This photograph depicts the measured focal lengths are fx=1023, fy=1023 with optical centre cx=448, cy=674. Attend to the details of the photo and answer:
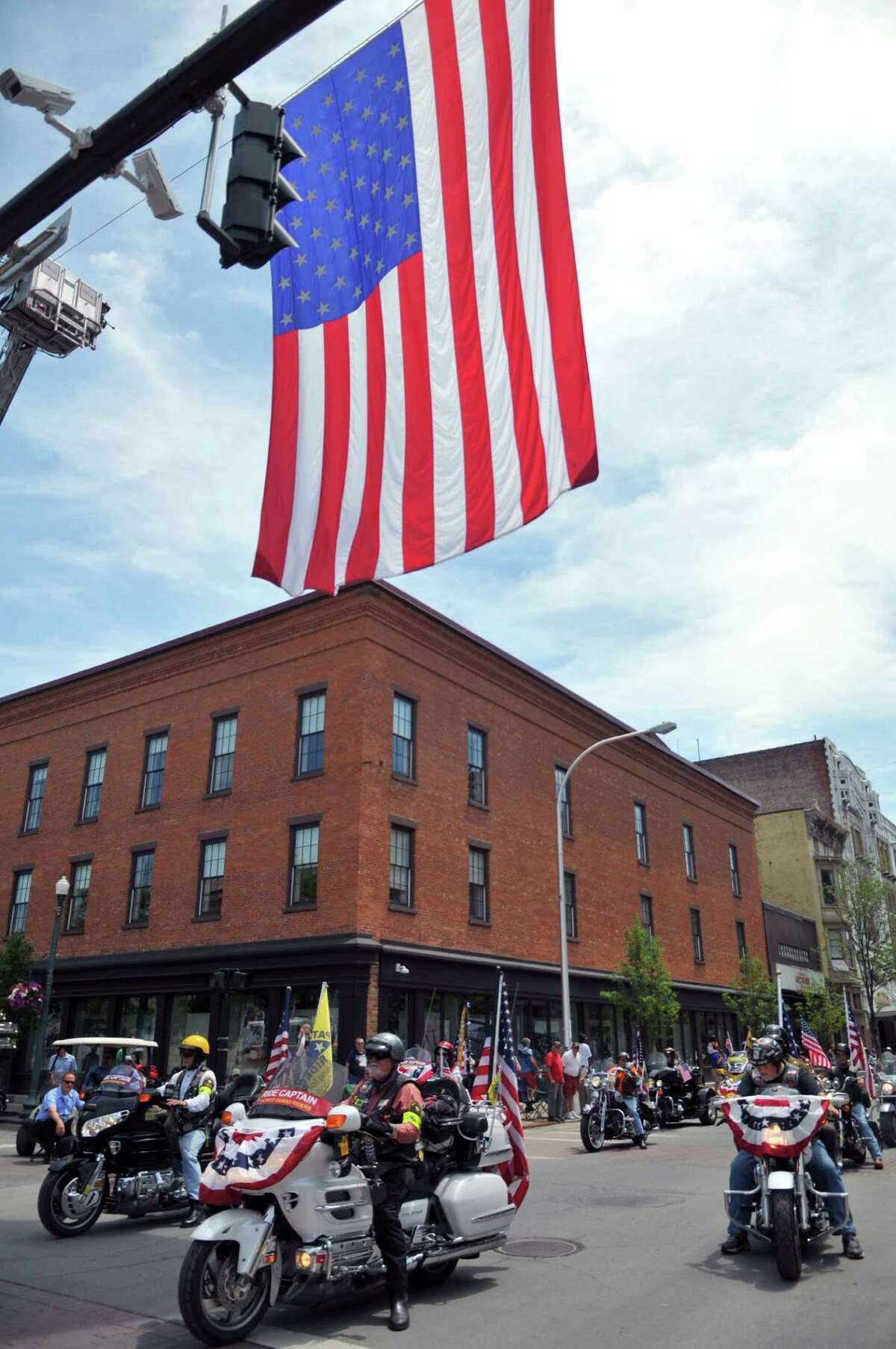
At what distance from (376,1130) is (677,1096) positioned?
17249mm

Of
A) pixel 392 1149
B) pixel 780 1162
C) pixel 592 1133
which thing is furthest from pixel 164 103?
pixel 592 1133

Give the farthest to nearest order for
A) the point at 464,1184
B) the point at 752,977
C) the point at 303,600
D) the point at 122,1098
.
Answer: the point at 752,977 → the point at 303,600 → the point at 122,1098 → the point at 464,1184

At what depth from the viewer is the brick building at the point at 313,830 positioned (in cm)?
2470

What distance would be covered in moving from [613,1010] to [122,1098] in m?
25.3

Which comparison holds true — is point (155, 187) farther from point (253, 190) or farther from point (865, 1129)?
point (865, 1129)

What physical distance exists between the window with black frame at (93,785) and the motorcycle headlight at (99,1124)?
21.4 meters

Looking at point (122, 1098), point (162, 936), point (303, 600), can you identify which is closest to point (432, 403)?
point (122, 1098)

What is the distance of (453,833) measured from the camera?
27500 millimetres

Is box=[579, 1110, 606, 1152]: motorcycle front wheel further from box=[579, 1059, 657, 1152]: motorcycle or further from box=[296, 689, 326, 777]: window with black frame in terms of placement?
box=[296, 689, 326, 777]: window with black frame

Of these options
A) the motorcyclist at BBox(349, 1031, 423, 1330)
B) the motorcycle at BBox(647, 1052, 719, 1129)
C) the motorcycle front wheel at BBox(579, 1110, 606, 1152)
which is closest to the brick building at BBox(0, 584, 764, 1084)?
the motorcycle at BBox(647, 1052, 719, 1129)

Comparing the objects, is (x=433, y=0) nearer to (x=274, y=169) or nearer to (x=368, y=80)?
(x=368, y=80)

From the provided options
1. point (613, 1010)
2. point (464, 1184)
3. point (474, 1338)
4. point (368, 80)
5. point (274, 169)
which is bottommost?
point (474, 1338)

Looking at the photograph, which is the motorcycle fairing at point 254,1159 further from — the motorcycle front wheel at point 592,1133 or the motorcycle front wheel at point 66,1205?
the motorcycle front wheel at point 592,1133

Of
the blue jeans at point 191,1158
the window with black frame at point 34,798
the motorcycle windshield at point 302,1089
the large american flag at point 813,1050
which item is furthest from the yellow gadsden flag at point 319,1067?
the window with black frame at point 34,798
